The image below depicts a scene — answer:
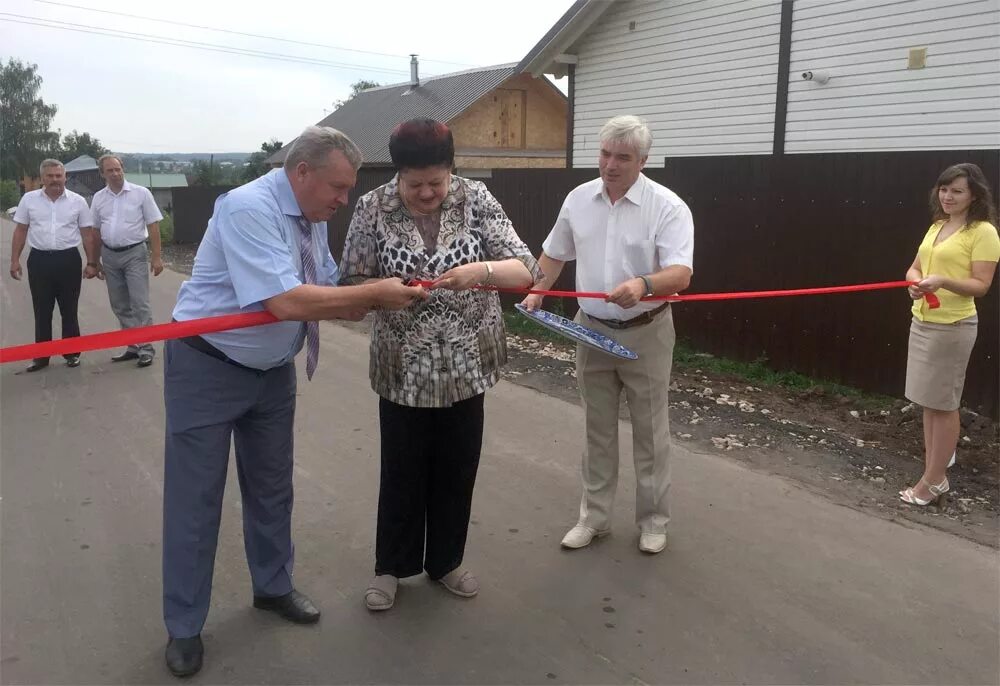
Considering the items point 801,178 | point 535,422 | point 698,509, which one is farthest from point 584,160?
point 698,509

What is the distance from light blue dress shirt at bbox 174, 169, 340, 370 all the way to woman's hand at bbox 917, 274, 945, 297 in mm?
3190

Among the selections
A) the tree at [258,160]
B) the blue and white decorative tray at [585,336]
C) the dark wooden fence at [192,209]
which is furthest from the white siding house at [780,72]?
the tree at [258,160]

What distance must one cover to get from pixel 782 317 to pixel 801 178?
48.4 inches

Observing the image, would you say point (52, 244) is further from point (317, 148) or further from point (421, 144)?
point (421, 144)

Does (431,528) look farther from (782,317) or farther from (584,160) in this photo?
(584,160)

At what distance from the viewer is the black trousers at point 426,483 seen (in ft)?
10.4

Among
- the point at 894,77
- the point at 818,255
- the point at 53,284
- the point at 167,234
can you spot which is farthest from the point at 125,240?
the point at 167,234

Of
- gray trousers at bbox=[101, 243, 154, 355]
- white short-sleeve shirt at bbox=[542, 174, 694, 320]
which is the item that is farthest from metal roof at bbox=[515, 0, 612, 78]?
white short-sleeve shirt at bbox=[542, 174, 694, 320]

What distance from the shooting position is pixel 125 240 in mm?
7531

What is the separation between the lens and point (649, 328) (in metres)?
3.66

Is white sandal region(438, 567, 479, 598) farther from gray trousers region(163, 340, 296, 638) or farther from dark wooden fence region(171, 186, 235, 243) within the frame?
dark wooden fence region(171, 186, 235, 243)

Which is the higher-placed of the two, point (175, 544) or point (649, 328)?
point (649, 328)

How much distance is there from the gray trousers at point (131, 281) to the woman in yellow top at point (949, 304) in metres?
6.60

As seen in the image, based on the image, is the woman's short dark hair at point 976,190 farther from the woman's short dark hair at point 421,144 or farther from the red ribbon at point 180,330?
the red ribbon at point 180,330
